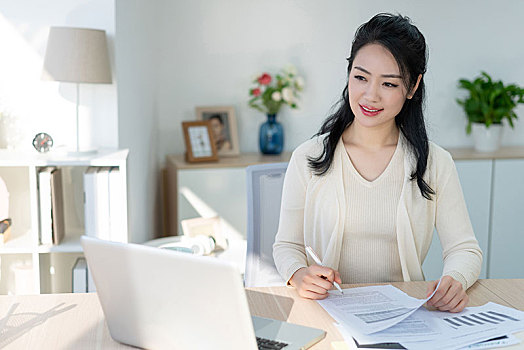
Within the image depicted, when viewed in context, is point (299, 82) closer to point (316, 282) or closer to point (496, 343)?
point (316, 282)

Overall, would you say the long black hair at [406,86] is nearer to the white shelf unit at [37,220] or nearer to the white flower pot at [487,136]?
the white shelf unit at [37,220]

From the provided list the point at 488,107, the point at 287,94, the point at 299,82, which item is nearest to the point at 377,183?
the point at 287,94

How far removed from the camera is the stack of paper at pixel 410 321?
1.21 meters

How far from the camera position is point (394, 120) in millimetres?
1852

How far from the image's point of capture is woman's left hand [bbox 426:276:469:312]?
1.38 m

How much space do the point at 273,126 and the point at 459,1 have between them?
54.9 inches

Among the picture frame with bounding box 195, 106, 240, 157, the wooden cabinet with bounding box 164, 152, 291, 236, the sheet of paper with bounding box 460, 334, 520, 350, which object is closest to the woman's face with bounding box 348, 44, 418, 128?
the sheet of paper with bounding box 460, 334, 520, 350

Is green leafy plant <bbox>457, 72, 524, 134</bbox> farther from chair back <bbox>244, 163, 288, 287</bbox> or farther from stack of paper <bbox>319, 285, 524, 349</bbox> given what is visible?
stack of paper <bbox>319, 285, 524, 349</bbox>

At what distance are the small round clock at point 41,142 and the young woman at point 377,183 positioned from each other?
3.55ft

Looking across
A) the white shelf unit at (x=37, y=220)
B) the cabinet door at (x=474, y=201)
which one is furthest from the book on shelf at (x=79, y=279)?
the cabinet door at (x=474, y=201)

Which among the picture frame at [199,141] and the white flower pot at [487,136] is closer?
the picture frame at [199,141]

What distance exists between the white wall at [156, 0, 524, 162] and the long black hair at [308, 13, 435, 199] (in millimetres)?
1810

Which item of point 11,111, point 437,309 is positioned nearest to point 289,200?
point 437,309

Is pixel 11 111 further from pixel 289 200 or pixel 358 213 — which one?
pixel 358 213
